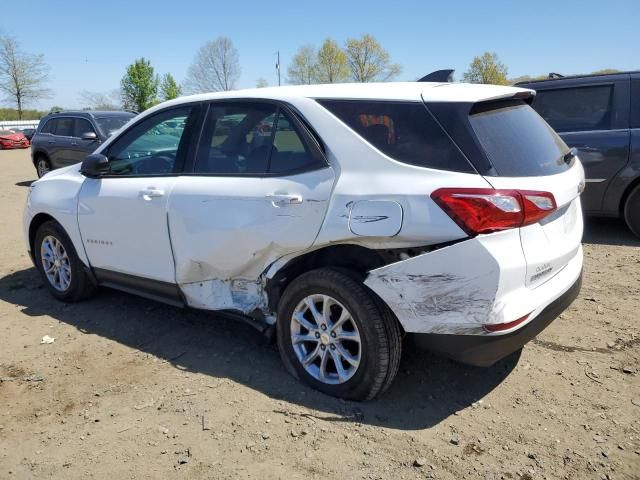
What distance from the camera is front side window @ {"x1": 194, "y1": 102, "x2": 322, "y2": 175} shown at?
10.5 feet

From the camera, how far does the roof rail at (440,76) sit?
3.48 metres

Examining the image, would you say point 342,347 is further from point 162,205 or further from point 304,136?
point 162,205

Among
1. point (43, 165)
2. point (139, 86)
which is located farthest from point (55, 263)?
point (139, 86)

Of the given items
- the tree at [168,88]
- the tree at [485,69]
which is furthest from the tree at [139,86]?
the tree at [485,69]

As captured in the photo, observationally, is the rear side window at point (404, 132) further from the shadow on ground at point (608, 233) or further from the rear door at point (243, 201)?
the shadow on ground at point (608, 233)

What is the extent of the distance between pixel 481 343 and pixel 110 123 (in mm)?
11099

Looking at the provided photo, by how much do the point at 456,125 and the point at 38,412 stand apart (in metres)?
2.89

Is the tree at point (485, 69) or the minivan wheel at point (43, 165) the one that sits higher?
the tree at point (485, 69)

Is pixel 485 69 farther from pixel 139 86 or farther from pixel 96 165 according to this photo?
pixel 96 165

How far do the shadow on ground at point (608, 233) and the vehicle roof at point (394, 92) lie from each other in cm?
364

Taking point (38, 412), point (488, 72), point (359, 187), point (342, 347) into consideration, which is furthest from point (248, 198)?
point (488, 72)

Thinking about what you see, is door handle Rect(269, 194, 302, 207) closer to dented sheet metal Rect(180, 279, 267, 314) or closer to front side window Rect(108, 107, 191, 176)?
dented sheet metal Rect(180, 279, 267, 314)

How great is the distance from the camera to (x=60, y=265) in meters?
4.76

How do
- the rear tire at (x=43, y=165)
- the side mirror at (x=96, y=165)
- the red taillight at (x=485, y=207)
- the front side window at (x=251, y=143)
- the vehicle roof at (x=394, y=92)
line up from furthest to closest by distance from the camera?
the rear tire at (x=43, y=165) < the side mirror at (x=96, y=165) < the front side window at (x=251, y=143) < the vehicle roof at (x=394, y=92) < the red taillight at (x=485, y=207)
